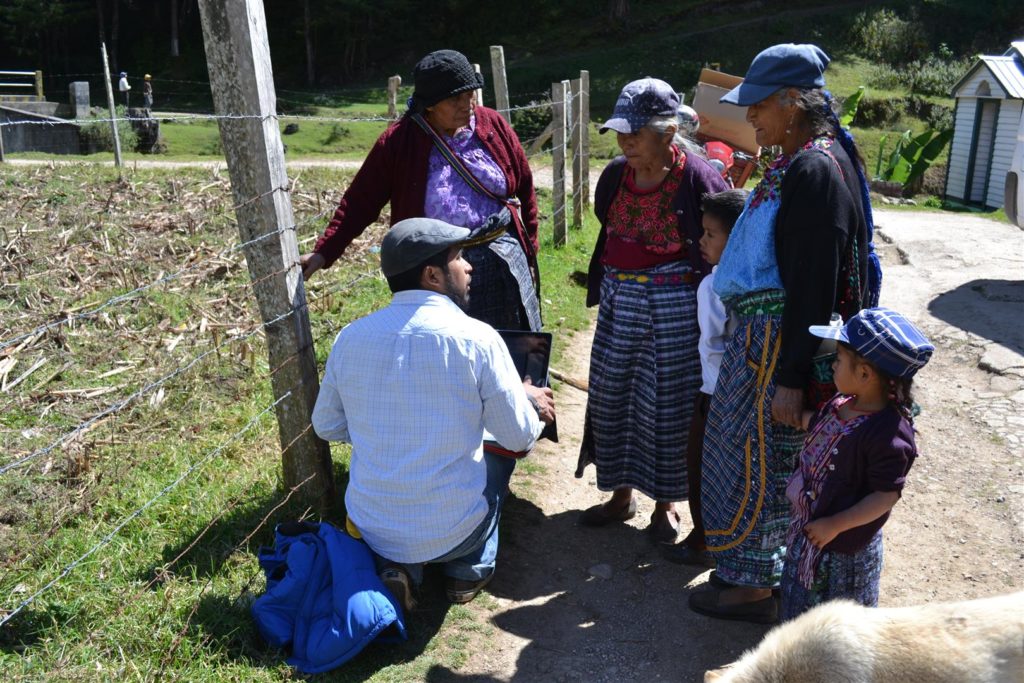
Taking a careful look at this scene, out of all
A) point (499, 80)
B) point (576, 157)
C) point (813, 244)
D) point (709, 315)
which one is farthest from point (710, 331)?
point (576, 157)

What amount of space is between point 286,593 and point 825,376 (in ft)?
6.78

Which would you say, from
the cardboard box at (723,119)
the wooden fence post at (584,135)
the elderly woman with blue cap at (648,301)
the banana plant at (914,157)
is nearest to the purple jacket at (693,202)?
the elderly woman with blue cap at (648,301)

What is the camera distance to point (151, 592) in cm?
344

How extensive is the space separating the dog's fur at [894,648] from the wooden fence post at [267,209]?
212cm

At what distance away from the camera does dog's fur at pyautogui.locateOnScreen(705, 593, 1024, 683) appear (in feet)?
7.77

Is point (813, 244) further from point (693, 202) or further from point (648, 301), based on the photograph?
point (648, 301)

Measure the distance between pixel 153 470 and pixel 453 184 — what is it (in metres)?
2.09

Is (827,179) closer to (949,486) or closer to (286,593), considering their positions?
(286,593)

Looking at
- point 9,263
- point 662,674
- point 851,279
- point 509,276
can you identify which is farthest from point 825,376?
point 9,263

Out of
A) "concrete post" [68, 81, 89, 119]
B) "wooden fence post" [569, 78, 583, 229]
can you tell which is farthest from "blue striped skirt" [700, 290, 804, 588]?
"concrete post" [68, 81, 89, 119]

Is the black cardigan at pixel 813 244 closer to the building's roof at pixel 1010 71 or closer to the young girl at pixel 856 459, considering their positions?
the young girl at pixel 856 459

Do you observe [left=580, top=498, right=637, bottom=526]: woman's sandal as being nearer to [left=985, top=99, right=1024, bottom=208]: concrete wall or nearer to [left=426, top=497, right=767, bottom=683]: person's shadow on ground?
[left=426, top=497, right=767, bottom=683]: person's shadow on ground

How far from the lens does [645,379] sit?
414cm

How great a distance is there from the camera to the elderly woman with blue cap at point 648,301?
3883mm
